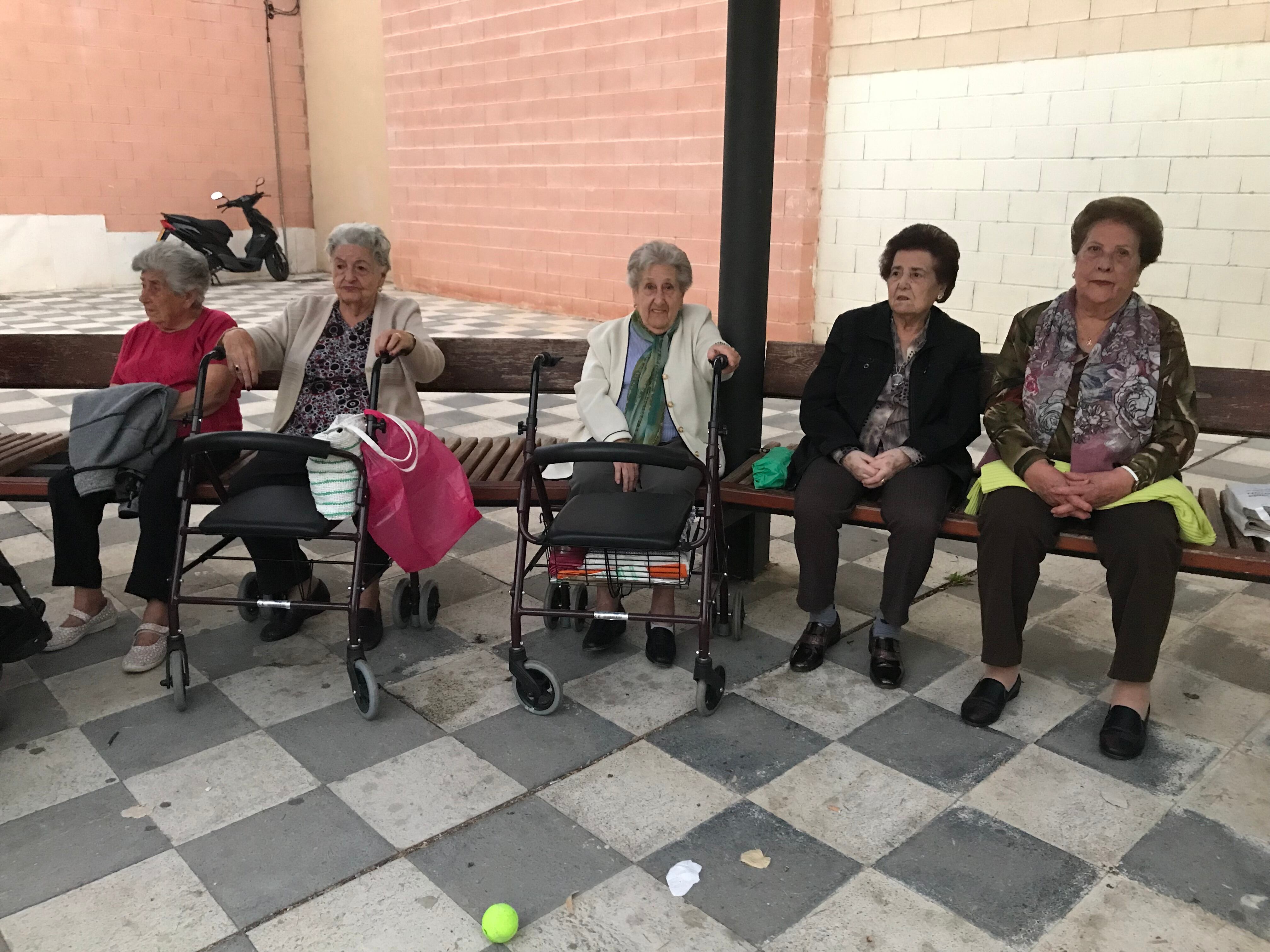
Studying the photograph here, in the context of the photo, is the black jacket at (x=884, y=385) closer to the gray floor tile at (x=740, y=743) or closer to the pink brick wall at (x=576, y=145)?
the gray floor tile at (x=740, y=743)

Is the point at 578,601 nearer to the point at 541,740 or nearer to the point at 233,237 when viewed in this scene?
the point at 541,740

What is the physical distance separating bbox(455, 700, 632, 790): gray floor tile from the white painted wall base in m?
10.7

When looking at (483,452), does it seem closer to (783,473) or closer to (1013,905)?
(783,473)

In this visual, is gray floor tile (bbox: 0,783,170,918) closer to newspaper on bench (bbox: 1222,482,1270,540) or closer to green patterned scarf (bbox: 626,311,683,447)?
green patterned scarf (bbox: 626,311,683,447)

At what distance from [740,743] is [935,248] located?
4.51 ft

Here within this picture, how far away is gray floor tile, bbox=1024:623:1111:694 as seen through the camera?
9.05ft

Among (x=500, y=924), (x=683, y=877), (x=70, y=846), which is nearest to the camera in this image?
(x=500, y=924)

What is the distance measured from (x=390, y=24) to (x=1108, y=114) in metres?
7.11

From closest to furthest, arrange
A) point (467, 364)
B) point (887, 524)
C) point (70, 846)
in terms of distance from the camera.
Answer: point (70, 846)
point (887, 524)
point (467, 364)

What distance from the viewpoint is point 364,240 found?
118 inches

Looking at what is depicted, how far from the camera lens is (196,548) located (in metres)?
3.73

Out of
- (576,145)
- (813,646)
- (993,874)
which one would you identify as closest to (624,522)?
(813,646)

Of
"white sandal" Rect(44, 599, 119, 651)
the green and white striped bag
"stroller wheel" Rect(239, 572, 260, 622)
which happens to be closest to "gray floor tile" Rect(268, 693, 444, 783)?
the green and white striped bag

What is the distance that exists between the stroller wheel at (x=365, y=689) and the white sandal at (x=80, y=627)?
3.07 ft
